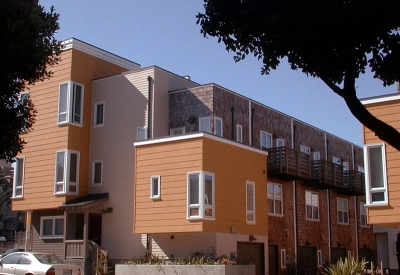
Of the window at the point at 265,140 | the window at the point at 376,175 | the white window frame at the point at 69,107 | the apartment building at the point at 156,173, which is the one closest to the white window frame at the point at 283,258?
the apartment building at the point at 156,173

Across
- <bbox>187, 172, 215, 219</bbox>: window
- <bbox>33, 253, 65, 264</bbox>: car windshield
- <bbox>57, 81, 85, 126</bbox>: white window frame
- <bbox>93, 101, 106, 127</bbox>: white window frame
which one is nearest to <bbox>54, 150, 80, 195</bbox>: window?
<bbox>57, 81, 85, 126</bbox>: white window frame

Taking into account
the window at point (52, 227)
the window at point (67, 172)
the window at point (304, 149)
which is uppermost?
the window at point (304, 149)

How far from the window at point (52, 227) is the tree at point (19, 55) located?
17381mm

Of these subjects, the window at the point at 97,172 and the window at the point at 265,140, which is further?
the window at the point at 265,140

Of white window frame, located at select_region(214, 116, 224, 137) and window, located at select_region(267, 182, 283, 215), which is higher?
white window frame, located at select_region(214, 116, 224, 137)

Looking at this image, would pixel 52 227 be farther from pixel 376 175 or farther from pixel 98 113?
pixel 376 175

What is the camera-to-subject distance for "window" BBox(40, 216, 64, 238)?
3109 centimetres

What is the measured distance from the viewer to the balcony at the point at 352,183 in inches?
1503

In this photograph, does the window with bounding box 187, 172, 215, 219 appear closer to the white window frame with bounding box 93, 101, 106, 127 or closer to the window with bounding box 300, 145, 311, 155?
the white window frame with bounding box 93, 101, 106, 127

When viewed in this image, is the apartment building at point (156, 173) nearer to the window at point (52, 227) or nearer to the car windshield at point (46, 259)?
the window at point (52, 227)

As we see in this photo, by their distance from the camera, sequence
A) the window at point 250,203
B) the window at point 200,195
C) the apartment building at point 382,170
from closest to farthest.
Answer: the apartment building at point 382,170 < the window at point 200,195 < the window at point 250,203

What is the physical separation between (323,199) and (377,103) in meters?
15.6

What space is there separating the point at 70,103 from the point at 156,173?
279 inches

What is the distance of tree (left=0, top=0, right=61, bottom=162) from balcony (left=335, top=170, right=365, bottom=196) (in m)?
27.2
